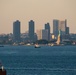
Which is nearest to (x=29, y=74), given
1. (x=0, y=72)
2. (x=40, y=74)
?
(x=40, y=74)

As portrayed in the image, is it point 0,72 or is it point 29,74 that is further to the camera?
point 29,74

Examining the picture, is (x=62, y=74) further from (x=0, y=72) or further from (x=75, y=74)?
(x=0, y=72)

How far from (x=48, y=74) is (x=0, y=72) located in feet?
83.0

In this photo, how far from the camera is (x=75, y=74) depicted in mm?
82688

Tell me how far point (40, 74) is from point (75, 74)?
477 centimetres

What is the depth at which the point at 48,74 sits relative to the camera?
82.8m

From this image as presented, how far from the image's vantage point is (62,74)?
3268 inches

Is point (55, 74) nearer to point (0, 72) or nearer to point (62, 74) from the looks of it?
point (62, 74)

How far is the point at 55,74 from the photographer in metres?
82.8

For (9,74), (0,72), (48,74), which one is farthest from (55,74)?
(0,72)

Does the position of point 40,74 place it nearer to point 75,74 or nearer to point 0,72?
Result: point 75,74

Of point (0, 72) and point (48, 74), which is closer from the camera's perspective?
point (0, 72)

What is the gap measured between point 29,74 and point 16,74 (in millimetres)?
1930

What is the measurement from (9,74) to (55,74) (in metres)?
6.71
